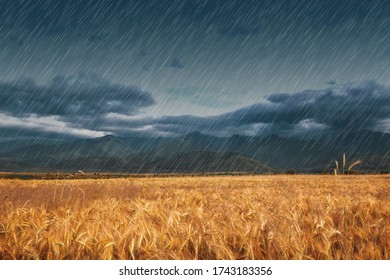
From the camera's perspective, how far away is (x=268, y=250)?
338 centimetres

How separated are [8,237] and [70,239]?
1007mm

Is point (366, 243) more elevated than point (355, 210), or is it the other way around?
point (355, 210)

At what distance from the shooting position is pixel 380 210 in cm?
589

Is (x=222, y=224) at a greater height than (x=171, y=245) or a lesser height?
greater

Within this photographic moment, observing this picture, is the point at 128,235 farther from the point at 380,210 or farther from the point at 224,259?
the point at 380,210

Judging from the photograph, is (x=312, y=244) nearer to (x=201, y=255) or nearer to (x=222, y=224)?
(x=201, y=255)
